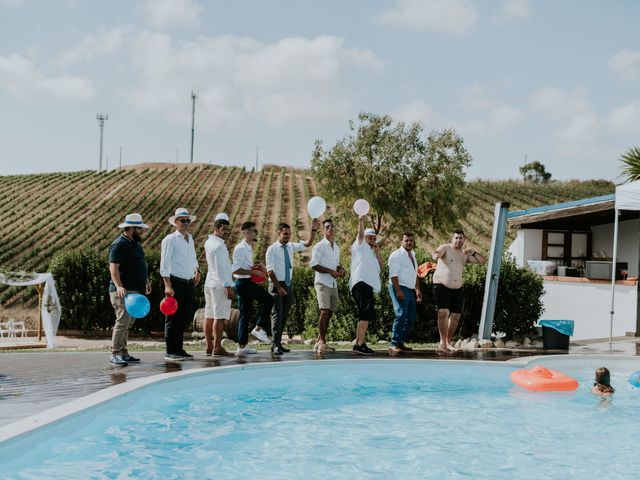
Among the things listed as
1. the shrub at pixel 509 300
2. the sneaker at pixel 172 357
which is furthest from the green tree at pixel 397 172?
the sneaker at pixel 172 357

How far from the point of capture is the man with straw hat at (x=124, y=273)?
845 cm

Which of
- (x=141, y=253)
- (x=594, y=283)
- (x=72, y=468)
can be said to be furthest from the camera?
(x=594, y=283)

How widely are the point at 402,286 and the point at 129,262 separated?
425cm

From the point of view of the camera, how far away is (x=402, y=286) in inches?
430

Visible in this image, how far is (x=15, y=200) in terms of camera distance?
63.3 metres

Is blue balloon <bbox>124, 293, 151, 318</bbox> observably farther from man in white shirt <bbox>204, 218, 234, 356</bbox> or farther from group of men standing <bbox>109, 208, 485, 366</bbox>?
man in white shirt <bbox>204, 218, 234, 356</bbox>

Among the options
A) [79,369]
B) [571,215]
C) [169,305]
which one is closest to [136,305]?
[169,305]

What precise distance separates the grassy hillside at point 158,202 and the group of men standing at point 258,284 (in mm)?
27145

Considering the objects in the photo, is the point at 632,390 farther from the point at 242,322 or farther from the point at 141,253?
the point at 141,253

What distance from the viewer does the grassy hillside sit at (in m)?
49.7

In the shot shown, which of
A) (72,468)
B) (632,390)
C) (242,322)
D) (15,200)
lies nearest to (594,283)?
(632,390)

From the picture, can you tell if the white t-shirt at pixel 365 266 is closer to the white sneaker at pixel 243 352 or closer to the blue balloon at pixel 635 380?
the white sneaker at pixel 243 352

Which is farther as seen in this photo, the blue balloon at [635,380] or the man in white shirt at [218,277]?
the man in white shirt at [218,277]

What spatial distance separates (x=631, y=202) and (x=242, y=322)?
7765mm
